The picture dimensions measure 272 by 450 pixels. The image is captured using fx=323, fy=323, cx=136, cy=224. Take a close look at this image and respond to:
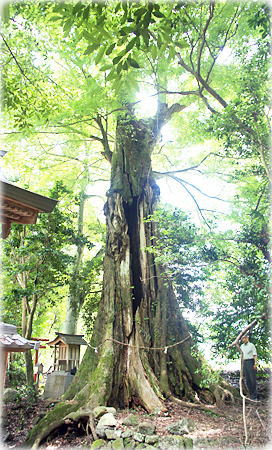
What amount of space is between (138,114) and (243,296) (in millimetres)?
6490

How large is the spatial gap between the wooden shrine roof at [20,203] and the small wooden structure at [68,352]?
5777mm

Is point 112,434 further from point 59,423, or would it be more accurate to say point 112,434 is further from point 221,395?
point 221,395

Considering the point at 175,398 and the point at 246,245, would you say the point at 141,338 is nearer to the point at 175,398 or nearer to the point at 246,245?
the point at 175,398

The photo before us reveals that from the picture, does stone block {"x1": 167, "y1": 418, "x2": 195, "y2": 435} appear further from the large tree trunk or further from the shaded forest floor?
the large tree trunk

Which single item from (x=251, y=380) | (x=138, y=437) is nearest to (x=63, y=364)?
(x=138, y=437)

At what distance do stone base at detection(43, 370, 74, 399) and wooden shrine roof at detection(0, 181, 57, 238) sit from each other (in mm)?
5736

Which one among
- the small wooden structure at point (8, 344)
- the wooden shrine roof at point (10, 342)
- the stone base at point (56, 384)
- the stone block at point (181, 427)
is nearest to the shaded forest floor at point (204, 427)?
the stone block at point (181, 427)

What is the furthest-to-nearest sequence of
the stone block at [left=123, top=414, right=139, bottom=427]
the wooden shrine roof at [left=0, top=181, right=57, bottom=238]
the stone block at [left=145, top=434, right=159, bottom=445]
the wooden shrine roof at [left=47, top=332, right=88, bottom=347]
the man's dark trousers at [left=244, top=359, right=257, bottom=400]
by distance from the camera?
the wooden shrine roof at [left=47, top=332, right=88, bottom=347], the man's dark trousers at [left=244, top=359, right=257, bottom=400], the stone block at [left=123, top=414, right=139, bottom=427], the stone block at [left=145, top=434, right=159, bottom=445], the wooden shrine roof at [left=0, top=181, right=57, bottom=238]

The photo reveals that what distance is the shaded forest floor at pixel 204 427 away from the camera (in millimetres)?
4270

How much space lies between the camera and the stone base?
8039 millimetres

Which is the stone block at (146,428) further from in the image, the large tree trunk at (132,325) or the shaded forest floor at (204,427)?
the large tree trunk at (132,325)

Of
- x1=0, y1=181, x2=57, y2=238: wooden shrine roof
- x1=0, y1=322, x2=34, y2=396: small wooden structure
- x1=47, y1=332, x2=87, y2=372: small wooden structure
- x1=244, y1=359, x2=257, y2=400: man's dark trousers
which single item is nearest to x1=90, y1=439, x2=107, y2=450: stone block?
x1=0, y1=322, x2=34, y2=396: small wooden structure

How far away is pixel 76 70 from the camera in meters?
8.03

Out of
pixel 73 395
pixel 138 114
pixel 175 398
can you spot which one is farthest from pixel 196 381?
pixel 138 114
